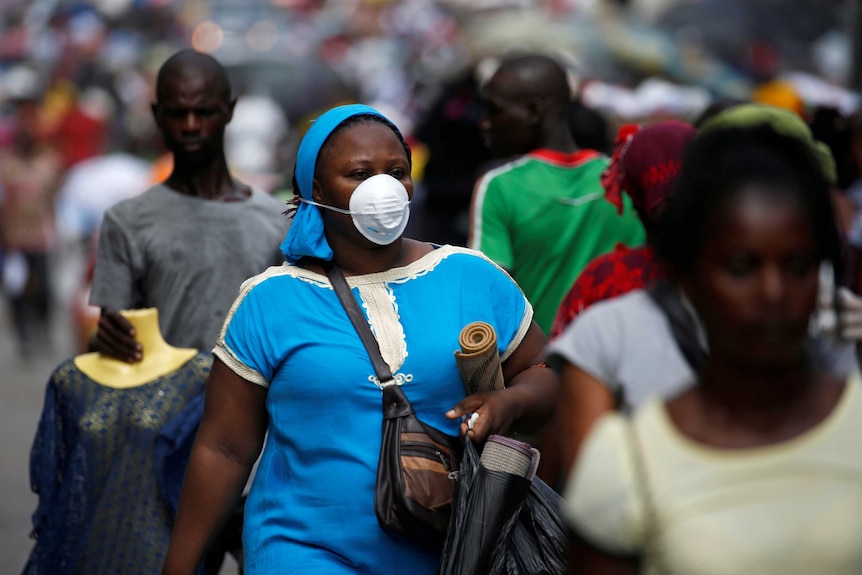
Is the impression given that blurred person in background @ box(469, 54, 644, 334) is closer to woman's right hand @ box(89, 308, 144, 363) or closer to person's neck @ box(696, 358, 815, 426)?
woman's right hand @ box(89, 308, 144, 363)

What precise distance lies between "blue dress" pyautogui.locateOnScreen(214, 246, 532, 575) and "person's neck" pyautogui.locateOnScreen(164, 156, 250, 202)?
5.92 ft

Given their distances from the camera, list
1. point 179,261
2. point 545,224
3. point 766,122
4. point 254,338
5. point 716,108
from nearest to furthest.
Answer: point 766,122, point 254,338, point 179,261, point 716,108, point 545,224

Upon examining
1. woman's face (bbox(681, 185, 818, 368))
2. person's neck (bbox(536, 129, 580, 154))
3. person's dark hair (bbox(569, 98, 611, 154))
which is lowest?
person's dark hair (bbox(569, 98, 611, 154))

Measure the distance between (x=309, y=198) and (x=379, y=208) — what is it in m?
0.26

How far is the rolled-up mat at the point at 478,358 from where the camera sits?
3445mm

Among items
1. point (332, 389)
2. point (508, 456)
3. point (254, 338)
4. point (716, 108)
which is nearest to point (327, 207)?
point (254, 338)

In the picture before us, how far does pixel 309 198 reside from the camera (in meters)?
3.79

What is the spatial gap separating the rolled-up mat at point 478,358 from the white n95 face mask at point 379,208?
0.32 m

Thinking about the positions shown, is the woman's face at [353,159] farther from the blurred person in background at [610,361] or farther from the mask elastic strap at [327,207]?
the blurred person in background at [610,361]

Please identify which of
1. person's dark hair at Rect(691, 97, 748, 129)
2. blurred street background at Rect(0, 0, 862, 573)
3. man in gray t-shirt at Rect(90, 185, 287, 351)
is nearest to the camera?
man in gray t-shirt at Rect(90, 185, 287, 351)

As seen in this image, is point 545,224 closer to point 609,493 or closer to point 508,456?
point 508,456

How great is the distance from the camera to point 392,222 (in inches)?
143

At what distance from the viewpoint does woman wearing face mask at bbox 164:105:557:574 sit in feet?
11.3

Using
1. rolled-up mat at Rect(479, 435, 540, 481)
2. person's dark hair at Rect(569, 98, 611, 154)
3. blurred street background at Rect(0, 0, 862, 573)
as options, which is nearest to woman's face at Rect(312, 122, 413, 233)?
rolled-up mat at Rect(479, 435, 540, 481)
